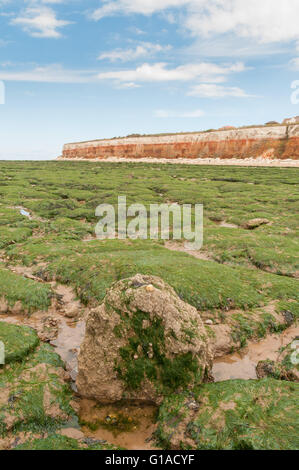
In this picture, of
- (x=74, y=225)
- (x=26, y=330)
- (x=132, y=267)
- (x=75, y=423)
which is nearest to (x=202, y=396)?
(x=75, y=423)

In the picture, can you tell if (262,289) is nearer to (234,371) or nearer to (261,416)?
(234,371)

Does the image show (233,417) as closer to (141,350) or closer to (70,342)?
(141,350)

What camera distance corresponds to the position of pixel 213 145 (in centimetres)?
10962

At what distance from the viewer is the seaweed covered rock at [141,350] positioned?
7.46 metres

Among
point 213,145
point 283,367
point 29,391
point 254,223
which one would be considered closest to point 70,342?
point 29,391

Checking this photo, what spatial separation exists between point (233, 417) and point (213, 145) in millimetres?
111203

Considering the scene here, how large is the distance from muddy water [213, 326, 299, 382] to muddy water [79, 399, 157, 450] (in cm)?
249

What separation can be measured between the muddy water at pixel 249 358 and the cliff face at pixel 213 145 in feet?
298

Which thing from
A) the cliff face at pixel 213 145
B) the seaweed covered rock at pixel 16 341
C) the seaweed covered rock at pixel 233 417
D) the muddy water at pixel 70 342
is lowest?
the muddy water at pixel 70 342

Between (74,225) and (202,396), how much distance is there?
17.7 m

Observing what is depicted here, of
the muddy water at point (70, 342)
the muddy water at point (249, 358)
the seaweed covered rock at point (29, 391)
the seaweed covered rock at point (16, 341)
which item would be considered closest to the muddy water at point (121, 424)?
the seaweed covered rock at point (29, 391)

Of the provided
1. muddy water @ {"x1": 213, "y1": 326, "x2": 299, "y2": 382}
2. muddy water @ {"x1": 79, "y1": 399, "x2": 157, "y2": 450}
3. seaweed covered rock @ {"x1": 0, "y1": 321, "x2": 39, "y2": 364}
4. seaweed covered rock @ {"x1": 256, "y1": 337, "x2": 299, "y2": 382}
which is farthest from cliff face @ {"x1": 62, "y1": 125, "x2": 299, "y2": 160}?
muddy water @ {"x1": 79, "y1": 399, "x2": 157, "y2": 450}

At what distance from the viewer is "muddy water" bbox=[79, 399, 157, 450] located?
6.47 metres

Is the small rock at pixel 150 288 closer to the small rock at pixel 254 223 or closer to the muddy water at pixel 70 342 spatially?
the muddy water at pixel 70 342
